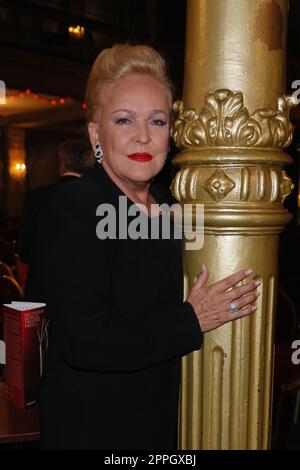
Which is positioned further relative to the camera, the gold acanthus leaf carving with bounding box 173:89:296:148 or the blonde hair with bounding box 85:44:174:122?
the blonde hair with bounding box 85:44:174:122

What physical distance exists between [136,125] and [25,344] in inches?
26.5

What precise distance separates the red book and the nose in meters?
0.51

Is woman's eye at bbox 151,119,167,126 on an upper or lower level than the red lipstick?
upper

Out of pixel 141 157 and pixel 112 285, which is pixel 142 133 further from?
pixel 112 285

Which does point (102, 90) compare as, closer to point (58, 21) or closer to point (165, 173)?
point (165, 173)

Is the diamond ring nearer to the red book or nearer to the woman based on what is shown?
the woman

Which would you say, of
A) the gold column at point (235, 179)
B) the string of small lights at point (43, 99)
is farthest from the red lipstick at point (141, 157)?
the string of small lights at point (43, 99)

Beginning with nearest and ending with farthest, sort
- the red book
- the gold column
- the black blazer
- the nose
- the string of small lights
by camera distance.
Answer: the gold column, the black blazer, the nose, the red book, the string of small lights

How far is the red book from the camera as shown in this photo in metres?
1.40

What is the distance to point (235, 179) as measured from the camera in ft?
2.63

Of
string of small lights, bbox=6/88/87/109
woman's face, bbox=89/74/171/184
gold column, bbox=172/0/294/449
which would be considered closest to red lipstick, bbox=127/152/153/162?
woman's face, bbox=89/74/171/184

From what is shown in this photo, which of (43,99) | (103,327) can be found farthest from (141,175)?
(43,99)

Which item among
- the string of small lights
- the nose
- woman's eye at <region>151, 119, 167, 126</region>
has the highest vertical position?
the string of small lights
